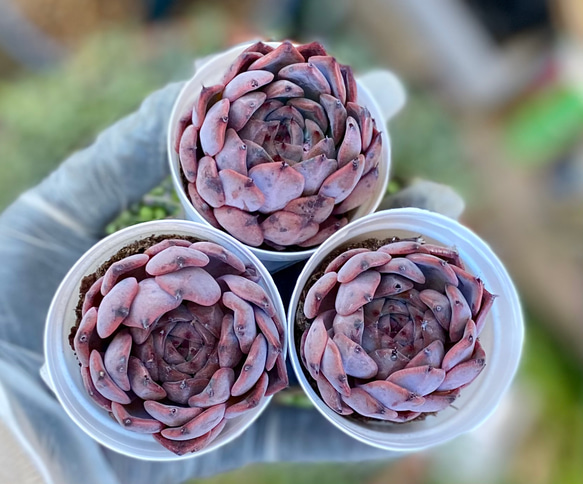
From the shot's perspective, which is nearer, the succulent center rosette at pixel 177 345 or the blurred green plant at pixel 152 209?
the succulent center rosette at pixel 177 345

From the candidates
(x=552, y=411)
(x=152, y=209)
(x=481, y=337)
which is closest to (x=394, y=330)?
(x=481, y=337)

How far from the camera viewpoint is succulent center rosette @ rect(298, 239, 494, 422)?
396mm

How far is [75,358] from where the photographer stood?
0.45 metres

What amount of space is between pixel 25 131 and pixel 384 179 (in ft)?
1.63

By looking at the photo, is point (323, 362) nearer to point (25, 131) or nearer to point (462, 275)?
point (462, 275)

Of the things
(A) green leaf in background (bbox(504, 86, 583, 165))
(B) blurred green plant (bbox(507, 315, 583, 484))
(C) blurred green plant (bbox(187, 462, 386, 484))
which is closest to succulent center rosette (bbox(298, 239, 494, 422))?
(C) blurred green plant (bbox(187, 462, 386, 484))

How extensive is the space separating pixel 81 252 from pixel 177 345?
0.28 meters

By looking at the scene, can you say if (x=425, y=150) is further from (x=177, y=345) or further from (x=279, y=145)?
(x=177, y=345)

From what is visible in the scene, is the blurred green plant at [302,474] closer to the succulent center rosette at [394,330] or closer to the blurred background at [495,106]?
the blurred background at [495,106]

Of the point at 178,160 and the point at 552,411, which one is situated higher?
A: the point at 178,160

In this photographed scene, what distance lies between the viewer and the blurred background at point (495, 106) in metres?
1.07

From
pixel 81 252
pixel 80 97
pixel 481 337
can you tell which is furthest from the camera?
pixel 80 97

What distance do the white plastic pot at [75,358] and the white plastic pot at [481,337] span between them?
66 millimetres

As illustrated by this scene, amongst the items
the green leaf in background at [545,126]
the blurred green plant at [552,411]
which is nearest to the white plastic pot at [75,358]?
the blurred green plant at [552,411]
